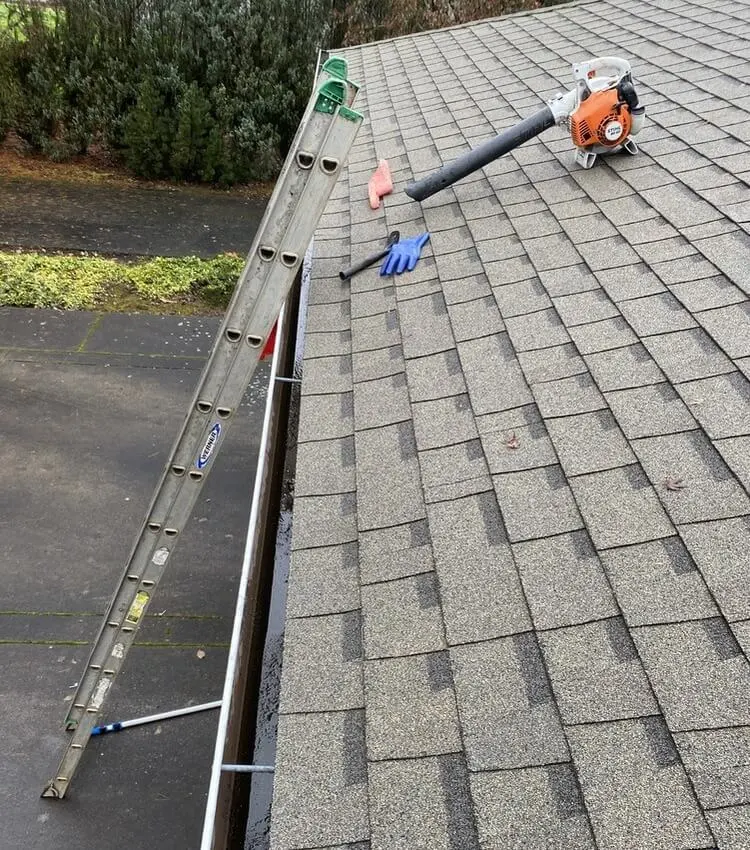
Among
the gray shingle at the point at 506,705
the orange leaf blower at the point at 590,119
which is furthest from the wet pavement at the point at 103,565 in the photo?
the orange leaf blower at the point at 590,119

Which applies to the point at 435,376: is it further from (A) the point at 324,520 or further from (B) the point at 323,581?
(B) the point at 323,581

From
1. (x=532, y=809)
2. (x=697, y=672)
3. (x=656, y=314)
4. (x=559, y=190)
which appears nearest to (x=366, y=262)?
(x=559, y=190)

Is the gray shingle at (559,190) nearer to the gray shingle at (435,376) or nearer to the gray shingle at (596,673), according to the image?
the gray shingle at (435,376)

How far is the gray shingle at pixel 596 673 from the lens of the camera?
2.12 meters

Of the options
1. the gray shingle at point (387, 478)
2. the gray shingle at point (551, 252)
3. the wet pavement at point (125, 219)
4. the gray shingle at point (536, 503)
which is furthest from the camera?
the wet pavement at point (125, 219)

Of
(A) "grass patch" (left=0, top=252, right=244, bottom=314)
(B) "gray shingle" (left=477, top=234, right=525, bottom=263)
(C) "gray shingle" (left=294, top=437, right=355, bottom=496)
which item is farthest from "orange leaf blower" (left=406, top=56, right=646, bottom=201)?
(A) "grass patch" (left=0, top=252, right=244, bottom=314)

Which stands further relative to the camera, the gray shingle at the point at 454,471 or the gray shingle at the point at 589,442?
the gray shingle at the point at 454,471

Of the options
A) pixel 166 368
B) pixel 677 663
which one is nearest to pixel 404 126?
pixel 166 368

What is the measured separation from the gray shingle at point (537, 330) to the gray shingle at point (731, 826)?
2332 millimetres

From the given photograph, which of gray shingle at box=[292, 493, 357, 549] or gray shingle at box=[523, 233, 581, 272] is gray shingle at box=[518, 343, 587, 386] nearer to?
gray shingle at box=[523, 233, 581, 272]

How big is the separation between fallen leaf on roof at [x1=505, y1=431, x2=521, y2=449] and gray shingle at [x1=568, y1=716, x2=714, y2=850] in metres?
1.33

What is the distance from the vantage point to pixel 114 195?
561 inches

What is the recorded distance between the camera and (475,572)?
2746mm

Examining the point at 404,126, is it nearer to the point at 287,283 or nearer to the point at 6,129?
the point at 287,283
